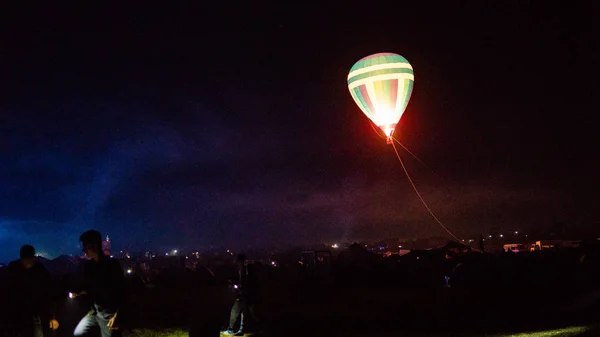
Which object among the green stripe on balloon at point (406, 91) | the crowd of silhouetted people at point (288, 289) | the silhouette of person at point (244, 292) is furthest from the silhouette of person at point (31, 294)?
the green stripe on balloon at point (406, 91)

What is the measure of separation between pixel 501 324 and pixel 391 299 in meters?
5.81

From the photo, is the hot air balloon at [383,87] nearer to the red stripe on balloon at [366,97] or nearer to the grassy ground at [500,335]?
the red stripe on balloon at [366,97]

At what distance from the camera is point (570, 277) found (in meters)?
25.9

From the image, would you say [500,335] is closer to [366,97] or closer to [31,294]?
[31,294]

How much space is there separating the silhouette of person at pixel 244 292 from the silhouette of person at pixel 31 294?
489 cm

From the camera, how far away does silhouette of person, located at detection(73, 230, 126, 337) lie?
23.5 ft

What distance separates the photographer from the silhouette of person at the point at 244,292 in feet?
41.7

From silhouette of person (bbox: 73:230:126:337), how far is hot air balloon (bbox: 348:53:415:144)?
17402 mm

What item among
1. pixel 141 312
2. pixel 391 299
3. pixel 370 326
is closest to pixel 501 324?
pixel 370 326

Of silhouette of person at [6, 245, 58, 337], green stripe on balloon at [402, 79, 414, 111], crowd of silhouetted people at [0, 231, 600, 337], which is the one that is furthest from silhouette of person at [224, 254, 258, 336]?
green stripe on balloon at [402, 79, 414, 111]

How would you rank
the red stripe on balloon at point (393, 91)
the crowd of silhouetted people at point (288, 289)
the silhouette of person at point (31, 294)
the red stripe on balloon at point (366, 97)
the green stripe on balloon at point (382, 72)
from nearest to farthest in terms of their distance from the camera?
the crowd of silhouetted people at point (288, 289) < the silhouette of person at point (31, 294) < the green stripe on balloon at point (382, 72) < the red stripe on balloon at point (393, 91) < the red stripe on balloon at point (366, 97)

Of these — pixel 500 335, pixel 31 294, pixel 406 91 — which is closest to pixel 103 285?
pixel 31 294

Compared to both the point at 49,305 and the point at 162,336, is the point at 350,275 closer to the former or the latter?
the point at 162,336

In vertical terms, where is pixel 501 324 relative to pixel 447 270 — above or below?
below
